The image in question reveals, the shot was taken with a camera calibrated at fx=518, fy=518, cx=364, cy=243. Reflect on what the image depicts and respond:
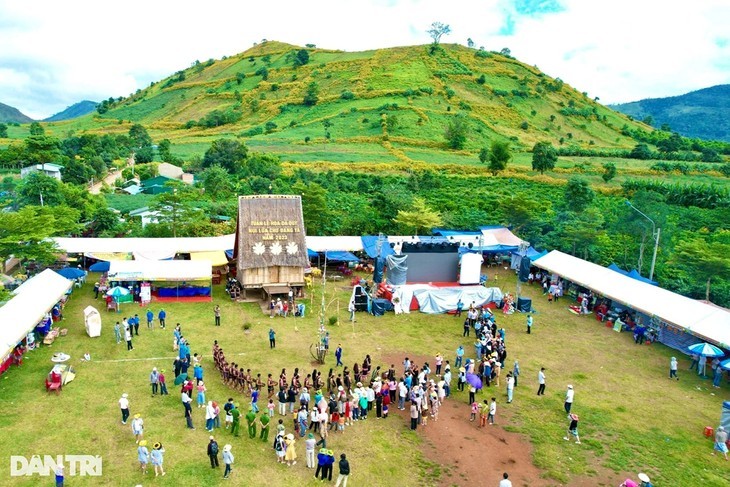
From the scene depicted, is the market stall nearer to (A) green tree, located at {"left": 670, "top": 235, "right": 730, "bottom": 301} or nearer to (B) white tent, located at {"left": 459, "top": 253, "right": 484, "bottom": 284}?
(B) white tent, located at {"left": 459, "top": 253, "right": 484, "bottom": 284}

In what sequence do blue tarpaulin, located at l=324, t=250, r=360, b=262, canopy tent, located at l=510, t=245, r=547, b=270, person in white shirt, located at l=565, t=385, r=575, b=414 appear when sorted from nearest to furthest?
person in white shirt, located at l=565, t=385, r=575, b=414, blue tarpaulin, located at l=324, t=250, r=360, b=262, canopy tent, located at l=510, t=245, r=547, b=270

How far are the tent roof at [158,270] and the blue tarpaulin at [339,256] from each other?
7.67m

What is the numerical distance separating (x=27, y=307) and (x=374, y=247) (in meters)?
19.4

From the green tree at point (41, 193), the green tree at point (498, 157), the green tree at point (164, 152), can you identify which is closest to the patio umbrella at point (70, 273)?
the green tree at point (41, 193)

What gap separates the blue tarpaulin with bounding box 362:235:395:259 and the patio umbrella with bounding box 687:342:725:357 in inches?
614

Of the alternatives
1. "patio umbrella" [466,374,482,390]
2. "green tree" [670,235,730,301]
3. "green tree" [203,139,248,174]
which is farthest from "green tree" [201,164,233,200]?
"green tree" [670,235,730,301]

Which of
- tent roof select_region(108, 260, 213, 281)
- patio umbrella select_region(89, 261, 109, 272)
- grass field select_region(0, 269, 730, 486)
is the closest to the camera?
grass field select_region(0, 269, 730, 486)

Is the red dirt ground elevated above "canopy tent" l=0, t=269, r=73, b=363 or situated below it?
below

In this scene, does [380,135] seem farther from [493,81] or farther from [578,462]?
[578,462]

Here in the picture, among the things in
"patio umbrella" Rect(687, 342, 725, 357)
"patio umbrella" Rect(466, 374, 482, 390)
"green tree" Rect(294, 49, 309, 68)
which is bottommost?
"patio umbrella" Rect(466, 374, 482, 390)

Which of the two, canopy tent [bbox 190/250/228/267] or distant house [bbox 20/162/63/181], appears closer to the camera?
canopy tent [bbox 190/250/228/267]

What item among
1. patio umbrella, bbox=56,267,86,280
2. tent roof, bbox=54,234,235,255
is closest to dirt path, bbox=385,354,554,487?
tent roof, bbox=54,234,235,255

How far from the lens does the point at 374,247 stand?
33.6m

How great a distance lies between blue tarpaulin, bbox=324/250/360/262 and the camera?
32.2 metres
